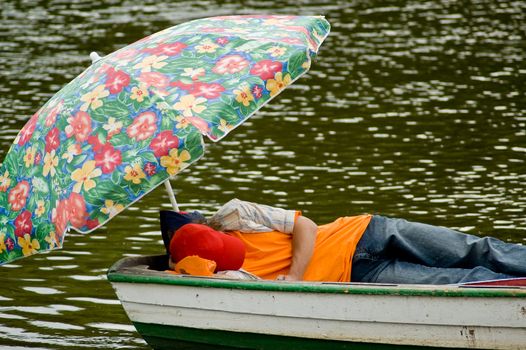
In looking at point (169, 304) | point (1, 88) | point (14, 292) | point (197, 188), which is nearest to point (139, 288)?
point (169, 304)

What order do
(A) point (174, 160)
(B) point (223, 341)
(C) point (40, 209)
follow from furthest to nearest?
1. (B) point (223, 341)
2. (C) point (40, 209)
3. (A) point (174, 160)

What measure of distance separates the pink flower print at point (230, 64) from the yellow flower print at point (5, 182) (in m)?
1.41

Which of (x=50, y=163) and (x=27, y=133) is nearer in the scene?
(x=50, y=163)

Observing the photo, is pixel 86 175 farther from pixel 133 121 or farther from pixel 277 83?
pixel 277 83

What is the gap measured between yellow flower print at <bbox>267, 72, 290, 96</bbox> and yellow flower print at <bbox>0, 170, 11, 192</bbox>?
1.68 meters

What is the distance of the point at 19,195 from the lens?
25.6 ft

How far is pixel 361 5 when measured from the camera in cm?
2477

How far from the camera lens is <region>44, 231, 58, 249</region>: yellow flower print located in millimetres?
7430

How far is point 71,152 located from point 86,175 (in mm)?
225

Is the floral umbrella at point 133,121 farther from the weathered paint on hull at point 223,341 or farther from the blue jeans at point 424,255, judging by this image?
the blue jeans at point 424,255

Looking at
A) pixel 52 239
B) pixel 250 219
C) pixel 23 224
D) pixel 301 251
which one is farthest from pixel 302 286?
pixel 23 224

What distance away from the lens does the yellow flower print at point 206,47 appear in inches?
309

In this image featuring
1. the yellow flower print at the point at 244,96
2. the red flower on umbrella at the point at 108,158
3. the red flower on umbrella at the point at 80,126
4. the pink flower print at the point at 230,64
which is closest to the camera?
the red flower on umbrella at the point at 108,158

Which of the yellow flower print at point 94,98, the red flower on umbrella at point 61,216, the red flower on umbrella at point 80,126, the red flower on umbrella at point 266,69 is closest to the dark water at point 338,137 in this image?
the red flower on umbrella at point 61,216
